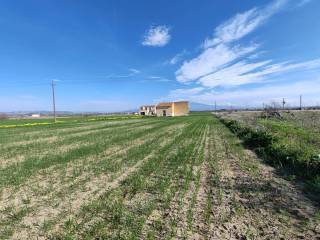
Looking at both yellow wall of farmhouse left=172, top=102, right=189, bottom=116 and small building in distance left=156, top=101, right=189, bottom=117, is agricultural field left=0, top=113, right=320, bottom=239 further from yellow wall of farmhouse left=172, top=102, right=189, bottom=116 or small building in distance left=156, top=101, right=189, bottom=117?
yellow wall of farmhouse left=172, top=102, right=189, bottom=116

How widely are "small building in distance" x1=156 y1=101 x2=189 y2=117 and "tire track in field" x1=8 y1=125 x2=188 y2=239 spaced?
→ 79.1 metres

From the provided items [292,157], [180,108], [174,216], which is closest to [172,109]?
[180,108]

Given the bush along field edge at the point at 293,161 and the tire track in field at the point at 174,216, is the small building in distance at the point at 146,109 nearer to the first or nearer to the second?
the bush along field edge at the point at 293,161

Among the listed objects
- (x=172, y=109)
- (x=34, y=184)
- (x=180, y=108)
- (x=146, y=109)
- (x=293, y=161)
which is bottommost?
(x=34, y=184)

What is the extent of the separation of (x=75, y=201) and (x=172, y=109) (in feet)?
269

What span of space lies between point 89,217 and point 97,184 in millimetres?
2513

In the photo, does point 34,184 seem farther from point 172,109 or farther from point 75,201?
point 172,109

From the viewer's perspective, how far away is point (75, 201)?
635 cm

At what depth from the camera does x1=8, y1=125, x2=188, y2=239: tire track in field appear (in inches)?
206

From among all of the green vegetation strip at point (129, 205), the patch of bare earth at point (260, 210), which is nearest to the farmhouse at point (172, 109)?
the green vegetation strip at point (129, 205)

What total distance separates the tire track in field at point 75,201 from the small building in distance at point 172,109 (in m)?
79.1

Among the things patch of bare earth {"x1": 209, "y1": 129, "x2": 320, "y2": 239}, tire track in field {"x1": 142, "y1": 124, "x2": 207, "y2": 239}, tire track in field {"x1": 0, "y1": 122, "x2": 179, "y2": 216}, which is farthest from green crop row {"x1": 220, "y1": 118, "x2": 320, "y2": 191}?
tire track in field {"x1": 0, "y1": 122, "x2": 179, "y2": 216}

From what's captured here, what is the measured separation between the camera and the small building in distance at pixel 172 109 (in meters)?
88.0

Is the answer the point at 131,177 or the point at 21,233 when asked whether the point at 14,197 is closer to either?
the point at 21,233
